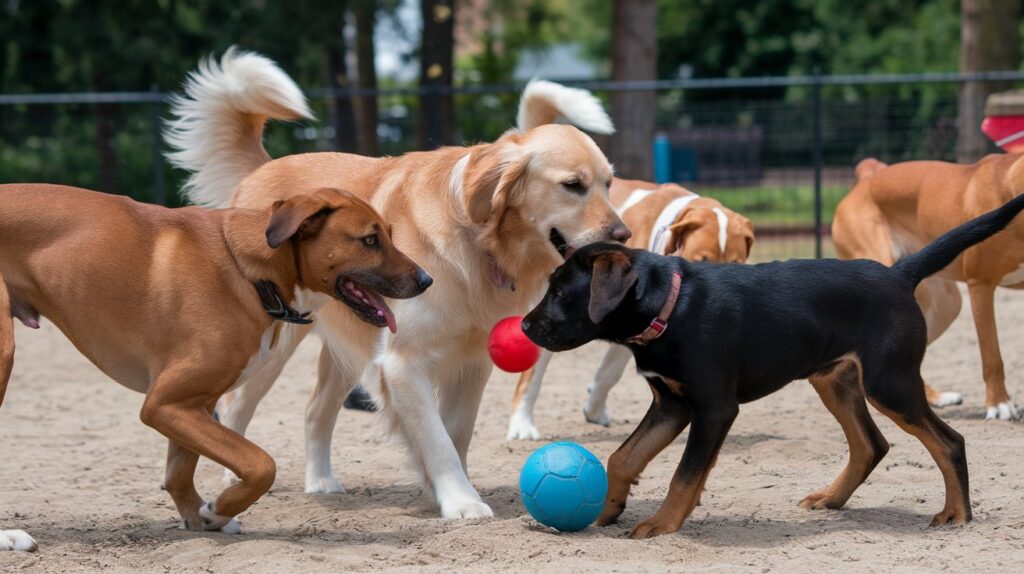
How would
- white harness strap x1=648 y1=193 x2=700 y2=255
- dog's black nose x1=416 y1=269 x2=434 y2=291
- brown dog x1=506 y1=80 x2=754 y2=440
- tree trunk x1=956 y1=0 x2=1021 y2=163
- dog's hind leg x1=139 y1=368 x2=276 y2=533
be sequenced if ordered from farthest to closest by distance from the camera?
tree trunk x1=956 y1=0 x2=1021 y2=163, white harness strap x1=648 y1=193 x2=700 y2=255, brown dog x1=506 y1=80 x2=754 y2=440, dog's black nose x1=416 y1=269 x2=434 y2=291, dog's hind leg x1=139 y1=368 x2=276 y2=533

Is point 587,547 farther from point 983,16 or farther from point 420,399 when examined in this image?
point 983,16

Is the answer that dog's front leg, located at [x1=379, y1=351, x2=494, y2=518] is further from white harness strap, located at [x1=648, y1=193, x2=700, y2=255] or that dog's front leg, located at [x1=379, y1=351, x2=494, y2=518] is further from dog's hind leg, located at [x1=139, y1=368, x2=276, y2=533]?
white harness strap, located at [x1=648, y1=193, x2=700, y2=255]

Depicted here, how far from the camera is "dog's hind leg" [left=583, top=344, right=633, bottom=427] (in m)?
7.80

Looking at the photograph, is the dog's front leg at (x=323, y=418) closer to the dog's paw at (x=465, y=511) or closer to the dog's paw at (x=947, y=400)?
the dog's paw at (x=465, y=511)

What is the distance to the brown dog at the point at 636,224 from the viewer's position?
20.0 ft

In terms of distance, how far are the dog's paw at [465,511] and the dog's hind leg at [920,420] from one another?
1.71 m

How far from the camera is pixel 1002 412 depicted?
747 cm

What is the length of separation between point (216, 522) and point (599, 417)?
3359mm

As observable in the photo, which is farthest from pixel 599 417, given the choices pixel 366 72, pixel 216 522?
pixel 366 72

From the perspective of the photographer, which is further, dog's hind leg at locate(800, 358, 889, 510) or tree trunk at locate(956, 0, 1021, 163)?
tree trunk at locate(956, 0, 1021, 163)

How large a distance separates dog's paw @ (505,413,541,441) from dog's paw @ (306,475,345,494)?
1.53 metres

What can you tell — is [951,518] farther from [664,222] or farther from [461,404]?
[664,222]

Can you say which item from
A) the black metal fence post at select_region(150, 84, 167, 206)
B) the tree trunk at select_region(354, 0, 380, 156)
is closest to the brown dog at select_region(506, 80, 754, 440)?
the black metal fence post at select_region(150, 84, 167, 206)

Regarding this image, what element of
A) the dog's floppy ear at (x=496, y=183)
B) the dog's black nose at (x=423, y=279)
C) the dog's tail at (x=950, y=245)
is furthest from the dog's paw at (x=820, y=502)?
the dog's black nose at (x=423, y=279)
